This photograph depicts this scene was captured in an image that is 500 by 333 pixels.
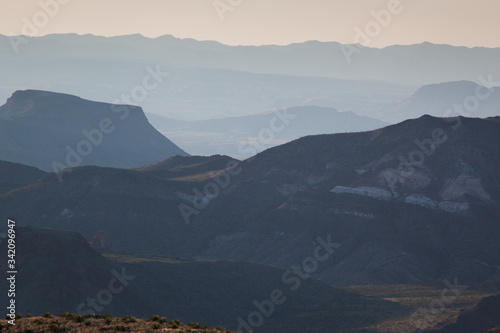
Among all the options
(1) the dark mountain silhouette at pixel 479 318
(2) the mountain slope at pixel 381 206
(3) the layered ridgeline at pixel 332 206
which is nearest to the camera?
(1) the dark mountain silhouette at pixel 479 318

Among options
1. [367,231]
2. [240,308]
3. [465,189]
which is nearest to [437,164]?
[465,189]

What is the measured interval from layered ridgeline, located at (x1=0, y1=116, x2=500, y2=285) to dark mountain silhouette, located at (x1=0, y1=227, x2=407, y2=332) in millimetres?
19701

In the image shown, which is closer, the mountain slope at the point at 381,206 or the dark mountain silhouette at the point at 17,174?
the mountain slope at the point at 381,206

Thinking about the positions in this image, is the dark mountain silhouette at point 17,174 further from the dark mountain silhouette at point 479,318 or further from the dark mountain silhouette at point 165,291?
the dark mountain silhouette at point 479,318

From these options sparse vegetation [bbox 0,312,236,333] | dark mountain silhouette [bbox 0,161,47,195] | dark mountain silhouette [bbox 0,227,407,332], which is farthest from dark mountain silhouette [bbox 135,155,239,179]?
sparse vegetation [bbox 0,312,236,333]

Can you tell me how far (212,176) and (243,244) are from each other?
27167 millimetres

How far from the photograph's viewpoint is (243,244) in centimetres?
12900

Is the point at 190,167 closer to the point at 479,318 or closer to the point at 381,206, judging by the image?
the point at 381,206

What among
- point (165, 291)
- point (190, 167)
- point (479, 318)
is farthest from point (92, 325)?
point (190, 167)

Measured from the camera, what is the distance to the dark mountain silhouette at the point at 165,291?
80125 mm

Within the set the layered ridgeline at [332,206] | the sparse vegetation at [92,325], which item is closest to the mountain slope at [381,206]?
the layered ridgeline at [332,206]

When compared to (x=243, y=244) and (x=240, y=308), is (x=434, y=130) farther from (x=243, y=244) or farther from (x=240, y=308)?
(x=240, y=308)

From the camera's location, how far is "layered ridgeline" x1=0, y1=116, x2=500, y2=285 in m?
120

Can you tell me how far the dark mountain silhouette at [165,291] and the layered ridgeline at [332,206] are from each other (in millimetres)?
19701
